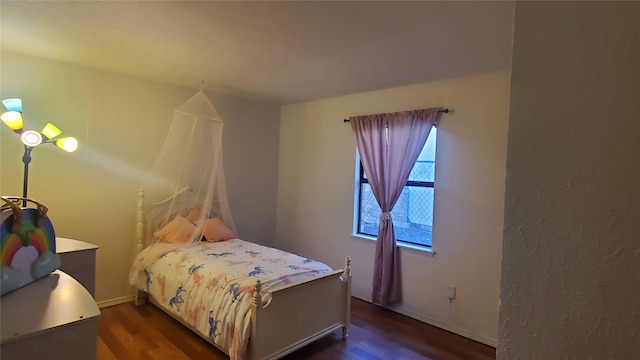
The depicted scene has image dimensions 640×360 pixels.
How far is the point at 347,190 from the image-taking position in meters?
4.31

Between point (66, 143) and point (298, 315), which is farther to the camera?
point (66, 143)

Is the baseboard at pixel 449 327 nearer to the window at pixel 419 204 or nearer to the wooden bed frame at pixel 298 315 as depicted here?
the window at pixel 419 204

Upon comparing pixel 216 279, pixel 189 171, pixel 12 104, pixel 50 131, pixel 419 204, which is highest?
pixel 12 104

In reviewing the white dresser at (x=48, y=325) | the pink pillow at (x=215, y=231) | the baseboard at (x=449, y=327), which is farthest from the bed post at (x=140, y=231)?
the baseboard at (x=449, y=327)

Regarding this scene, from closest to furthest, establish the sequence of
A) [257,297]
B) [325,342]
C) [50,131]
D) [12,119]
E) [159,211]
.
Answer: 1. [257,297]
2. [12,119]
3. [50,131]
4. [325,342]
5. [159,211]

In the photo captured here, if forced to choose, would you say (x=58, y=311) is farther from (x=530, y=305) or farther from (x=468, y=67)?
(x=468, y=67)

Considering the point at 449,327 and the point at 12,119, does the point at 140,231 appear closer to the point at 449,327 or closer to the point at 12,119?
the point at 12,119

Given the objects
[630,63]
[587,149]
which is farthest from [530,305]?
[630,63]

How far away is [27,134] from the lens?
282 centimetres

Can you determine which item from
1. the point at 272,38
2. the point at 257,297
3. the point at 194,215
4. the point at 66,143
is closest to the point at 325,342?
the point at 257,297

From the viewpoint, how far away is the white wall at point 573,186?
Result: 49 cm

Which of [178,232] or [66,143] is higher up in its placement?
[66,143]

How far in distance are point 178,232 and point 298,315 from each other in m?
1.78

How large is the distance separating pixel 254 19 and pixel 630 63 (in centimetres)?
211
